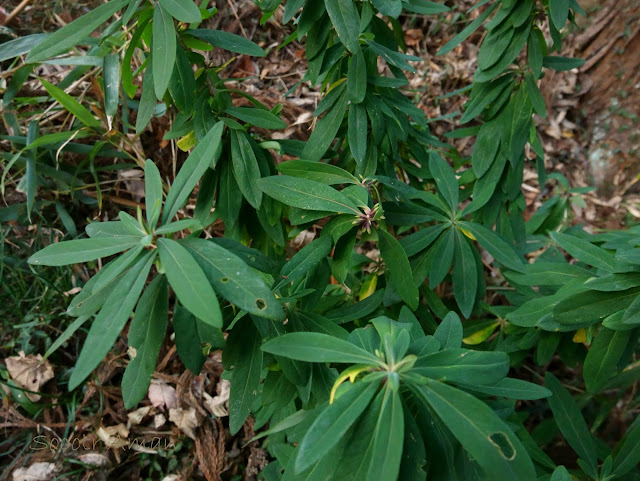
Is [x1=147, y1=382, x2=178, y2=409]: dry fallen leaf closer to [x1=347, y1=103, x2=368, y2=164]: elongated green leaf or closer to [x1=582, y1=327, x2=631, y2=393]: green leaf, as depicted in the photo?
[x1=347, y1=103, x2=368, y2=164]: elongated green leaf

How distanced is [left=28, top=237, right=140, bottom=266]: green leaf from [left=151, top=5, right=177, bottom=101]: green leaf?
259 mm

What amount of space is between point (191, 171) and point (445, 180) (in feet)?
2.33

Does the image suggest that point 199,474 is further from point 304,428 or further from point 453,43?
point 453,43

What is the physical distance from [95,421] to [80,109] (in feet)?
3.43

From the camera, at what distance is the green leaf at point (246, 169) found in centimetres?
96

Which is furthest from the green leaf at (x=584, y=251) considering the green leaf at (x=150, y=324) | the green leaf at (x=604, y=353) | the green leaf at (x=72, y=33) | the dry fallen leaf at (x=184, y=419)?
the dry fallen leaf at (x=184, y=419)

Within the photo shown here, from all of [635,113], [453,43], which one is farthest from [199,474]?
[635,113]

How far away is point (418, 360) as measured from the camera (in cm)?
66

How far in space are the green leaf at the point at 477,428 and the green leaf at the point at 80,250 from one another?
46 cm

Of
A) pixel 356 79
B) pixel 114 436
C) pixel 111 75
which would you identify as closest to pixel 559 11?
pixel 356 79

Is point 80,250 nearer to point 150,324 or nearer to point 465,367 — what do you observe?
point 150,324

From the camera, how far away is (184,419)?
1.62 meters

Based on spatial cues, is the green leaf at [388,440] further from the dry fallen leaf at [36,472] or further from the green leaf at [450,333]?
the dry fallen leaf at [36,472]

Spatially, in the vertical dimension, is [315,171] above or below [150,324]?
above
